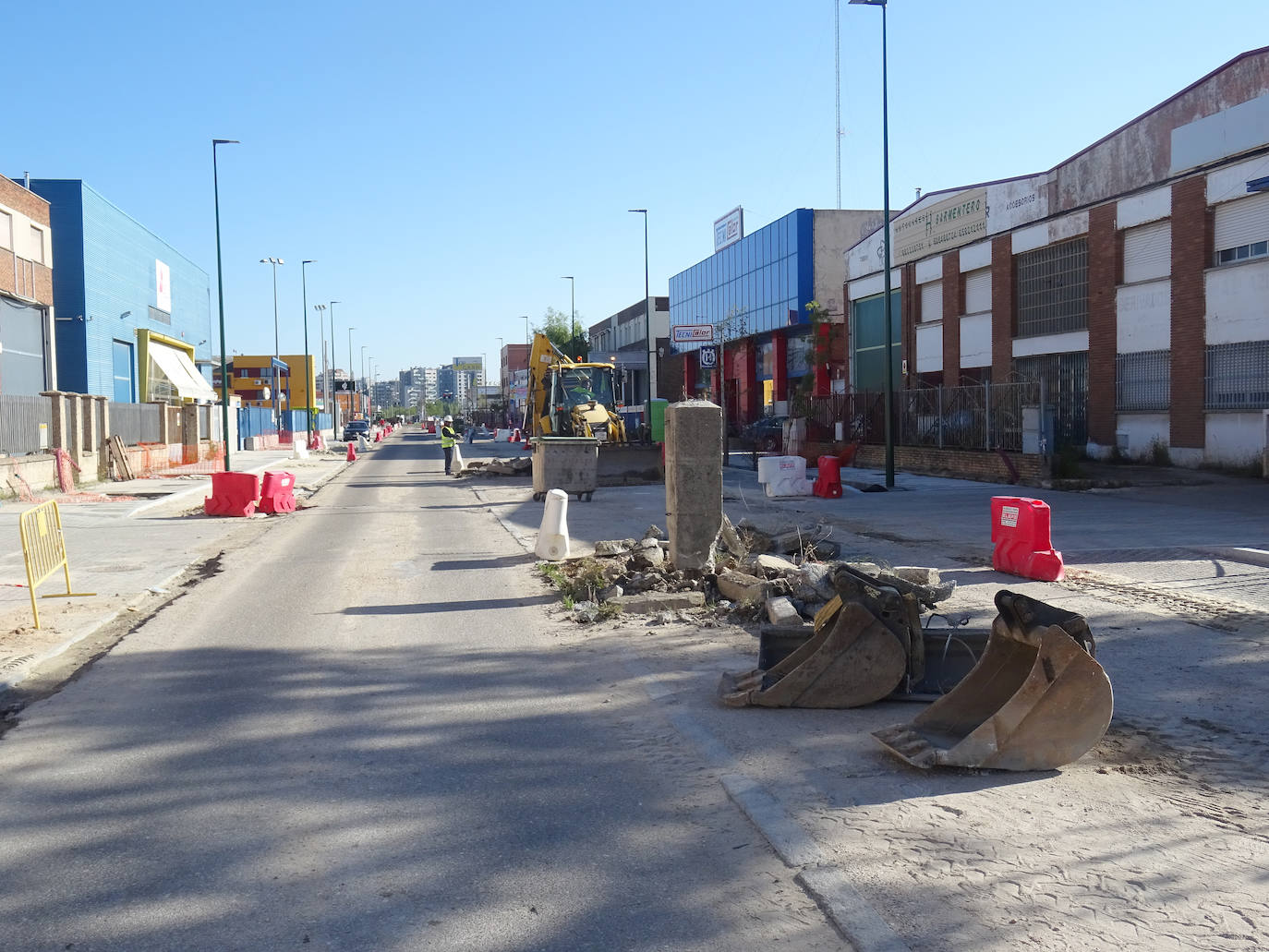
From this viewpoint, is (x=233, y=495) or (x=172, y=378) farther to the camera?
(x=172, y=378)

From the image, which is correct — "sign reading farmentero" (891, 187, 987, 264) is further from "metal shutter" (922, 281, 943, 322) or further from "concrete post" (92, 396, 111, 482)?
"concrete post" (92, 396, 111, 482)

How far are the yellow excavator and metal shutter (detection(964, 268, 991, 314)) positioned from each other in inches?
500

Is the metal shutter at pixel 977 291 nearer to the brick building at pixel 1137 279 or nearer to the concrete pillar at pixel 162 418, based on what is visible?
the brick building at pixel 1137 279

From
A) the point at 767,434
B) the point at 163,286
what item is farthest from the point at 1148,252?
the point at 163,286

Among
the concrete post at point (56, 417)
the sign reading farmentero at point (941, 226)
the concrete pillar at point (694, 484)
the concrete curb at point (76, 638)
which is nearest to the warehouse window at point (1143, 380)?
the sign reading farmentero at point (941, 226)

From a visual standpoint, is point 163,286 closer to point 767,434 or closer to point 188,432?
point 188,432

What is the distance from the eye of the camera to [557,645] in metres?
9.24

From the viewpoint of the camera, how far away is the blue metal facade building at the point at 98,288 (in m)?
40.8

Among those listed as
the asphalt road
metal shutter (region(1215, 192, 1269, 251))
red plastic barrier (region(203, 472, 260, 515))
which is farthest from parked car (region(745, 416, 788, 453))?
the asphalt road

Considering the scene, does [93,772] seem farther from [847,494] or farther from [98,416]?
[98,416]

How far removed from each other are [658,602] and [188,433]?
39230 millimetres

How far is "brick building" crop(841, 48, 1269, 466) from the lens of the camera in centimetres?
2494

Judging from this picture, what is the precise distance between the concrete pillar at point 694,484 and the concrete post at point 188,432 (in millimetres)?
36809

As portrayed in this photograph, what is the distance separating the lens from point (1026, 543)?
1211 cm
